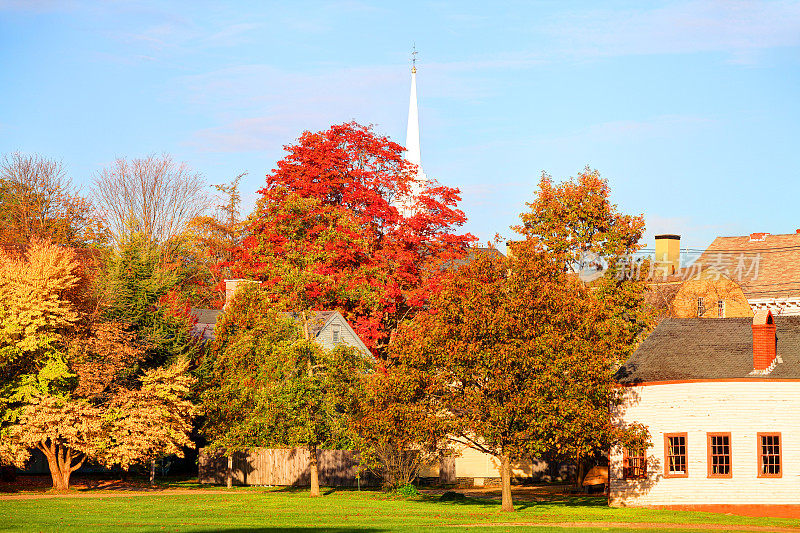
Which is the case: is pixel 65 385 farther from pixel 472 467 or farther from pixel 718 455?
pixel 718 455

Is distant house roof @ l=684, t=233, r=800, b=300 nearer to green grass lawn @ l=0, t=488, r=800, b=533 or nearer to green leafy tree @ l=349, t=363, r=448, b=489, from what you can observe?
green grass lawn @ l=0, t=488, r=800, b=533

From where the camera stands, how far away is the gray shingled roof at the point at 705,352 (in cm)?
3409

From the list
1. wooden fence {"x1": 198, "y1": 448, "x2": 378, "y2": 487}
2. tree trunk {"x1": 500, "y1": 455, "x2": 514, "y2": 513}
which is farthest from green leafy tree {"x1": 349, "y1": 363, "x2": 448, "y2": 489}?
wooden fence {"x1": 198, "y1": 448, "x2": 378, "y2": 487}

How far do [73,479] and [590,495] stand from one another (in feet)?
78.4

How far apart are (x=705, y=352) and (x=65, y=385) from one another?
82.9ft

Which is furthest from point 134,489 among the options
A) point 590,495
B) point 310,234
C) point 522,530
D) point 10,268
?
point 522,530

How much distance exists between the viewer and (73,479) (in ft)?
152

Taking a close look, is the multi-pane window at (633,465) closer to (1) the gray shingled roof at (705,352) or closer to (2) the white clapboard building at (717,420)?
(2) the white clapboard building at (717,420)

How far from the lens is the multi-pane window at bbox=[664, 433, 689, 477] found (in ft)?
113

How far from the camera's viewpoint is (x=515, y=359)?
103 feet

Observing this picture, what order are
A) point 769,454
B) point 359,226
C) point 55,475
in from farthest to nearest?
point 359,226 < point 55,475 < point 769,454

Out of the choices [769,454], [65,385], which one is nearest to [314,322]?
[65,385]

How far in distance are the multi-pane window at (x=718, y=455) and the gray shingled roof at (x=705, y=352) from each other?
2112 mm

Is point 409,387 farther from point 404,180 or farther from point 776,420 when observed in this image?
point 404,180
